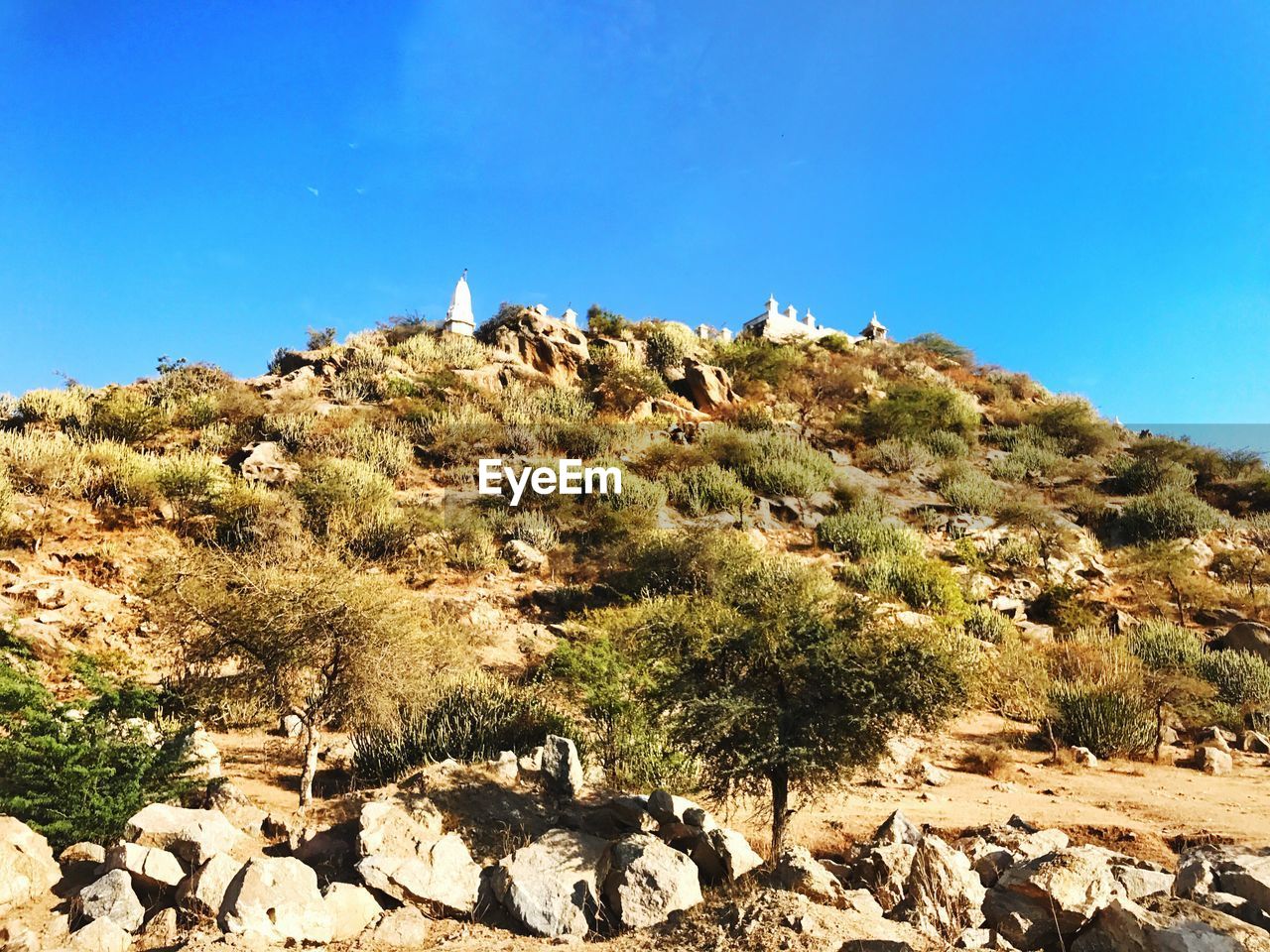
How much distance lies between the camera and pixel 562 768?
6539mm

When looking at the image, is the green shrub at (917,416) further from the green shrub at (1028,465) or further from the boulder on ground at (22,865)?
the boulder on ground at (22,865)

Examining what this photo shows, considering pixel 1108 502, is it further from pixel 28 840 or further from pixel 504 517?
pixel 28 840

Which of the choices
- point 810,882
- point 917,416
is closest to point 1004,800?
point 810,882

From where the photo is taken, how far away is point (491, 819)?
565 cm

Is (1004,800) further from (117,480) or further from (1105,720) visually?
(117,480)

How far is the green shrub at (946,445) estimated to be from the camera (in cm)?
2534

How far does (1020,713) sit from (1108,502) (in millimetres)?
15356

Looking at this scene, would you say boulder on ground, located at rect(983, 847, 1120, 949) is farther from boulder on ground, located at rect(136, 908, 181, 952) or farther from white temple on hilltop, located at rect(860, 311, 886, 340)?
white temple on hilltop, located at rect(860, 311, 886, 340)

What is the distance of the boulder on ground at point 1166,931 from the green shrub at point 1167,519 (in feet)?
67.8

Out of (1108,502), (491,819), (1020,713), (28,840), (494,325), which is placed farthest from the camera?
(494,325)

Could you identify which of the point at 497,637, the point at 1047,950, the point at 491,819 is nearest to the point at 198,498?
the point at 497,637

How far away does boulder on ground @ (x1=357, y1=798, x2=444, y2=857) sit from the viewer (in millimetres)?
4801

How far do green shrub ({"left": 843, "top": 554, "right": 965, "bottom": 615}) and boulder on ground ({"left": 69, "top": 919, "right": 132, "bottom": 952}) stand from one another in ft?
41.0

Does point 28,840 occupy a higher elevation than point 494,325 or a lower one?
lower
